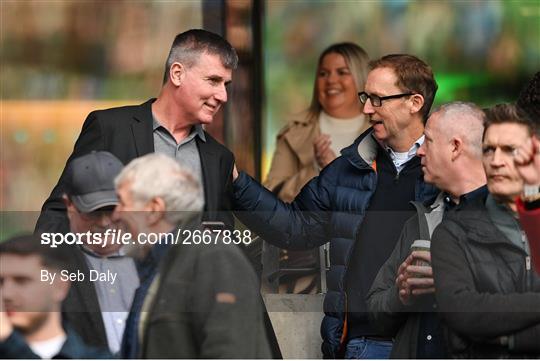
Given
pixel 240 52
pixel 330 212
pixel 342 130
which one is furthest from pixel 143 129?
pixel 240 52

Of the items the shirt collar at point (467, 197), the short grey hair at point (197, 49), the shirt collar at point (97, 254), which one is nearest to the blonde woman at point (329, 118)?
the short grey hair at point (197, 49)

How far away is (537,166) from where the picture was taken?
20.4 feet

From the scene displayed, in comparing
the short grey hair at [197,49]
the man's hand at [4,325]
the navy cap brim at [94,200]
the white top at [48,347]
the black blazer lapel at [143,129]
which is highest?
the short grey hair at [197,49]

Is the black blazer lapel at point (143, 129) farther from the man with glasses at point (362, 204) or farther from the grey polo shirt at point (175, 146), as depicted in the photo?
the man with glasses at point (362, 204)

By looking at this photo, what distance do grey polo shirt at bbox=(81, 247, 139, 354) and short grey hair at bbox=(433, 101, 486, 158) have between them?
4.82ft

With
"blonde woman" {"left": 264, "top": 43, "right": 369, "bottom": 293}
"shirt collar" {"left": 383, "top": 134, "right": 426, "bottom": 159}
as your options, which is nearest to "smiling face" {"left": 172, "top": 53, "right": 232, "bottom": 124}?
"shirt collar" {"left": 383, "top": 134, "right": 426, "bottom": 159}

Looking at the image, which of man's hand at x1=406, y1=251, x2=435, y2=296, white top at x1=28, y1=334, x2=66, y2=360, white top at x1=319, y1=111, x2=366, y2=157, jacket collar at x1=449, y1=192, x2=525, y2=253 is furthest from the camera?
white top at x1=319, y1=111, x2=366, y2=157

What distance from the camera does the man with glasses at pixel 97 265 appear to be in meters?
6.10

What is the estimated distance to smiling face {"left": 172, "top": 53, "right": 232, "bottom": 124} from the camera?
692 cm

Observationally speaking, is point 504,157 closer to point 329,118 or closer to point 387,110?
point 387,110

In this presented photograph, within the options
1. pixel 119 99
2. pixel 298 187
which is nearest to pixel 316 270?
pixel 298 187

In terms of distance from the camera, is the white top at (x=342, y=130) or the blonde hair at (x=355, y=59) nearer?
the blonde hair at (x=355, y=59)

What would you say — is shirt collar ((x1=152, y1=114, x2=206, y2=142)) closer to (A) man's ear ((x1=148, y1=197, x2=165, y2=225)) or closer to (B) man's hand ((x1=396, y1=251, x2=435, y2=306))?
(A) man's ear ((x1=148, y1=197, x2=165, y2=225))

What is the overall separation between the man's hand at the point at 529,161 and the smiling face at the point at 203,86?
1.46 metres
